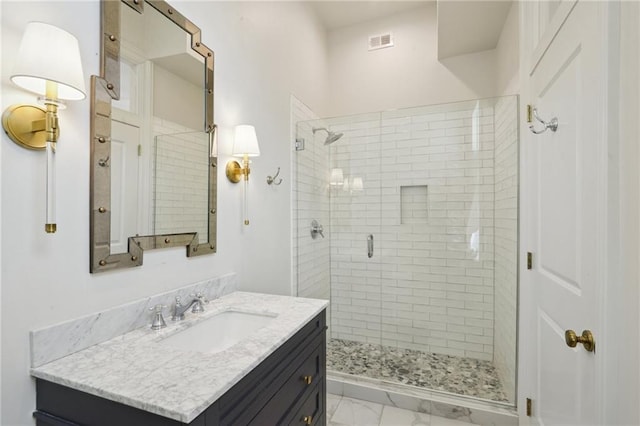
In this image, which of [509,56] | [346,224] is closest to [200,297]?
[346,224]

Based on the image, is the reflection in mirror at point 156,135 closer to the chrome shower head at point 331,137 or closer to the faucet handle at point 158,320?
the faucet handle at point 158,320

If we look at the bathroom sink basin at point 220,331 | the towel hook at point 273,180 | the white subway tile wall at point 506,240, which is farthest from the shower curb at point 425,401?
the towel hook at point 273,180

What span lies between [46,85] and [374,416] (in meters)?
2.38

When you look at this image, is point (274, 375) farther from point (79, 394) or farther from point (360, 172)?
point (360, 172)

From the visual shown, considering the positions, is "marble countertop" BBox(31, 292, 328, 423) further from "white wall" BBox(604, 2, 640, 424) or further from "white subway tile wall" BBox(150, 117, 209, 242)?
"white wall" BBox(604, 2, 640, 424)

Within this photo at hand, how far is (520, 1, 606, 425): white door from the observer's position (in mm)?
924

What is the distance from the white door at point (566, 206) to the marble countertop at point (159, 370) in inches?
39.6

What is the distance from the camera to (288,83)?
257 cm

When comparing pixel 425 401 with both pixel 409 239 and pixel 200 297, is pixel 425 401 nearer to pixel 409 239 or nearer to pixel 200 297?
pixel 409 239

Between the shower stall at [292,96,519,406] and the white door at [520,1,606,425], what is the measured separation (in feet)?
2.61

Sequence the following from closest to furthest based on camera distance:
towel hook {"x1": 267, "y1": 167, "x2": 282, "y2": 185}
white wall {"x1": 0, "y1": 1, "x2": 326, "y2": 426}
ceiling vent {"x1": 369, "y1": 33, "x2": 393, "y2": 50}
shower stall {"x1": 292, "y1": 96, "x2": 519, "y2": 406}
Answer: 1. white wall {"x1": 0, "y1": 1, "x2": 326, "y2": 426}
2. towel hook {"x1": 267, "y1": 167, "x2": 282, "y2": 185}
3. shower stall {"x1": 292, "y1": 96, "x2": 519, "y2": 406}
4. ceiling vent {"x1": 369, "y1": 33, "x2": 393, "y2": 50}

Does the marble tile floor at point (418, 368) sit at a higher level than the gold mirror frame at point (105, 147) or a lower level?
lower

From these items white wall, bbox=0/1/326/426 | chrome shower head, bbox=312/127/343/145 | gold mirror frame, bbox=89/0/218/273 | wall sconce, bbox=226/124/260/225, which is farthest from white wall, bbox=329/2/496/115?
gold mirror frame, bbox=89/0/218/273

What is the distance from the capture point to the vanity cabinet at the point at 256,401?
77 cm
